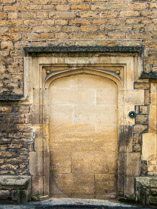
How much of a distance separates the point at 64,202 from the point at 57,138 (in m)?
1.32

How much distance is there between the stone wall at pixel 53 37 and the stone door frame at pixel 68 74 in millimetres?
135

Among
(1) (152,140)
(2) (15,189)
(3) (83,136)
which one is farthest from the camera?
(3) (83,136)

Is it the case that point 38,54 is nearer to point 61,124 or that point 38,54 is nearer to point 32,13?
point 32,13

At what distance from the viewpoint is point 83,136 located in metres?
4.33

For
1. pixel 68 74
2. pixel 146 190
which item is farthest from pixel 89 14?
pixel 146 190

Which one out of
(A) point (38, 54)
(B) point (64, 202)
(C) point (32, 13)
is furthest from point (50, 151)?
(C) point (32, 13)

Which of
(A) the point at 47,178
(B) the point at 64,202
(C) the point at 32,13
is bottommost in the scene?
(B) the point at 64,202

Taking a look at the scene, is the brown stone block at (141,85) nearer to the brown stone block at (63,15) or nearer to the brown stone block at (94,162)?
the brown stone block at (94,162)

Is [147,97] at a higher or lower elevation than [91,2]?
lower

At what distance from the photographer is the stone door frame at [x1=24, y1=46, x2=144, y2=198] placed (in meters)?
4.07

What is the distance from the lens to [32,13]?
13.5 feet

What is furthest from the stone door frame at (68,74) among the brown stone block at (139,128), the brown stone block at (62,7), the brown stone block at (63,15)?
the brown stone block at (62,7)

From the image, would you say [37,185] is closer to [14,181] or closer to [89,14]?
[14,181]

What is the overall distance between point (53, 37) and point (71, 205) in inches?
135
